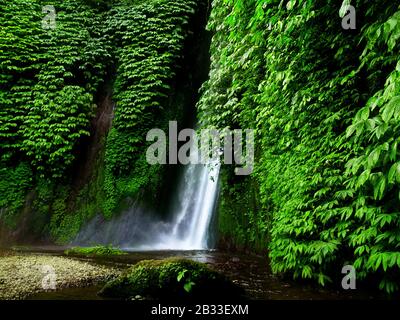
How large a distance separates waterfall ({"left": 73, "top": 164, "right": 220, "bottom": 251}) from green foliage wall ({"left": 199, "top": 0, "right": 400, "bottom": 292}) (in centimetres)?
494

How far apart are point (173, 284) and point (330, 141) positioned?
2.41 meters

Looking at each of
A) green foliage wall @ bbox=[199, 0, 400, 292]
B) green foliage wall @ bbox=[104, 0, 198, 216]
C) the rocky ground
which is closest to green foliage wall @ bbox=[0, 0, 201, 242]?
green foliage wall @ bbox=[104, 0, 198, 216]

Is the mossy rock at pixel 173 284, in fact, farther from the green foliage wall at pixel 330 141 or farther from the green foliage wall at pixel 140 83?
the green foliage wall at pixel 140 83

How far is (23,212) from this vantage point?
35.8 ft

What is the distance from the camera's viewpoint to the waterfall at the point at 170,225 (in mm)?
10078

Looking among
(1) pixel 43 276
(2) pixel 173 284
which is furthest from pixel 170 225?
(2) pixel 173 284

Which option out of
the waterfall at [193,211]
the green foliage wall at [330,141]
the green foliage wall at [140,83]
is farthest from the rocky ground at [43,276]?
the green foliage wall at [140,83]

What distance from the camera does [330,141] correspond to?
396 centimetres

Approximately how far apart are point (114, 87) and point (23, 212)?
5306mm

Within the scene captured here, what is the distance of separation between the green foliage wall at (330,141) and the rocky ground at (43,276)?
250cm

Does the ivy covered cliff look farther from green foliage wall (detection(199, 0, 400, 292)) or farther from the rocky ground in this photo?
the rocky ground

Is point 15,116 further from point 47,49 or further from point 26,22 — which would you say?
point 26,22
